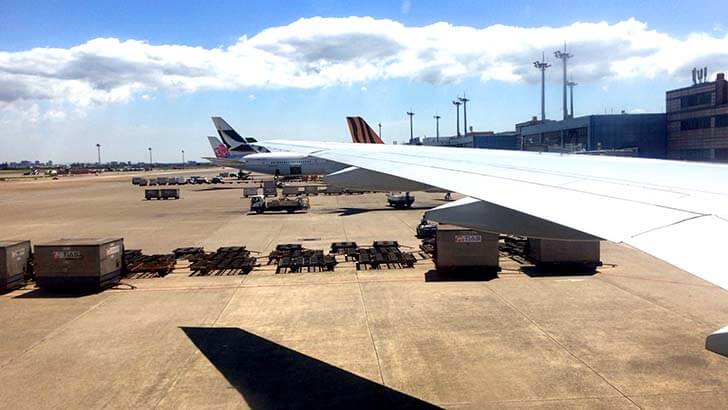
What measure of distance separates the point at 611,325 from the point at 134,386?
9407mm

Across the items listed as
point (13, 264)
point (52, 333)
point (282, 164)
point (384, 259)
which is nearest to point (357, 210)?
point (384, 259)

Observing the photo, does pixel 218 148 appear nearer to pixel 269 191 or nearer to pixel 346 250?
pixel 269 191

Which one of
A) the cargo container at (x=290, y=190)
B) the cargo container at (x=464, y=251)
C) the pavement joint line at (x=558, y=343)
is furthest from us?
the cargo container at (x=290, y=190)

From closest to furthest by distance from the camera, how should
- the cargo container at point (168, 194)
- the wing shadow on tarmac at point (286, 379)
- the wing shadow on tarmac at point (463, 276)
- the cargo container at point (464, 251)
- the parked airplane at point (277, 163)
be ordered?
1. the wing shadow on tarmac at point (286, 379)
2. the wing shadow on tarmac at point (463, 276)
3. the cargo container at point (464, 251)
4. the cargo container at point (168, 194)
5. the parked airplane at point (277, 163)

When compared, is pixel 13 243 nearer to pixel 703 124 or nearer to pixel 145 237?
pixel 145 237

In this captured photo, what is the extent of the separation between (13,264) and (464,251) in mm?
13498

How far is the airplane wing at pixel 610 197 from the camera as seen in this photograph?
133 inches

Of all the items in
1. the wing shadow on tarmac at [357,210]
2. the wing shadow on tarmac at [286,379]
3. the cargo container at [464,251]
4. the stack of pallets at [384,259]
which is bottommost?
the wing shadow on tarmac at [286,379]

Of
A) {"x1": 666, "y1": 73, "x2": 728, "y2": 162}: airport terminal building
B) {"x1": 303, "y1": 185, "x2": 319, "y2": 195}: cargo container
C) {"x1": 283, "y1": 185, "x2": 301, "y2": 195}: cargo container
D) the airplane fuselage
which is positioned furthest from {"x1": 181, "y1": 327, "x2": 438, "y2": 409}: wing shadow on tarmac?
{"x1": 666, "y1": 73, "x2": 728, "y2": 162}: airport terminal building

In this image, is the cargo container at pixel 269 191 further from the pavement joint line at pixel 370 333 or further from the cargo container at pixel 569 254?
the cargo container at pixel 569 254

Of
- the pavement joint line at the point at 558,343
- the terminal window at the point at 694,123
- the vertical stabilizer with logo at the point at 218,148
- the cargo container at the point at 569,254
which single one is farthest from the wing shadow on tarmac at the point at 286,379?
the vertical stabilizer with logo at the point at 218,148

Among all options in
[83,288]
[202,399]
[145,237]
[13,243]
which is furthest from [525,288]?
[145,237]

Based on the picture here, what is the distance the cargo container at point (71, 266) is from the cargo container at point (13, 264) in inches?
36.9

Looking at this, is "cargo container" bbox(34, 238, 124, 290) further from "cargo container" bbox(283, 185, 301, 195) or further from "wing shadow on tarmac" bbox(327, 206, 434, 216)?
"cargo container" bbox(283, 185, 301, 195)
